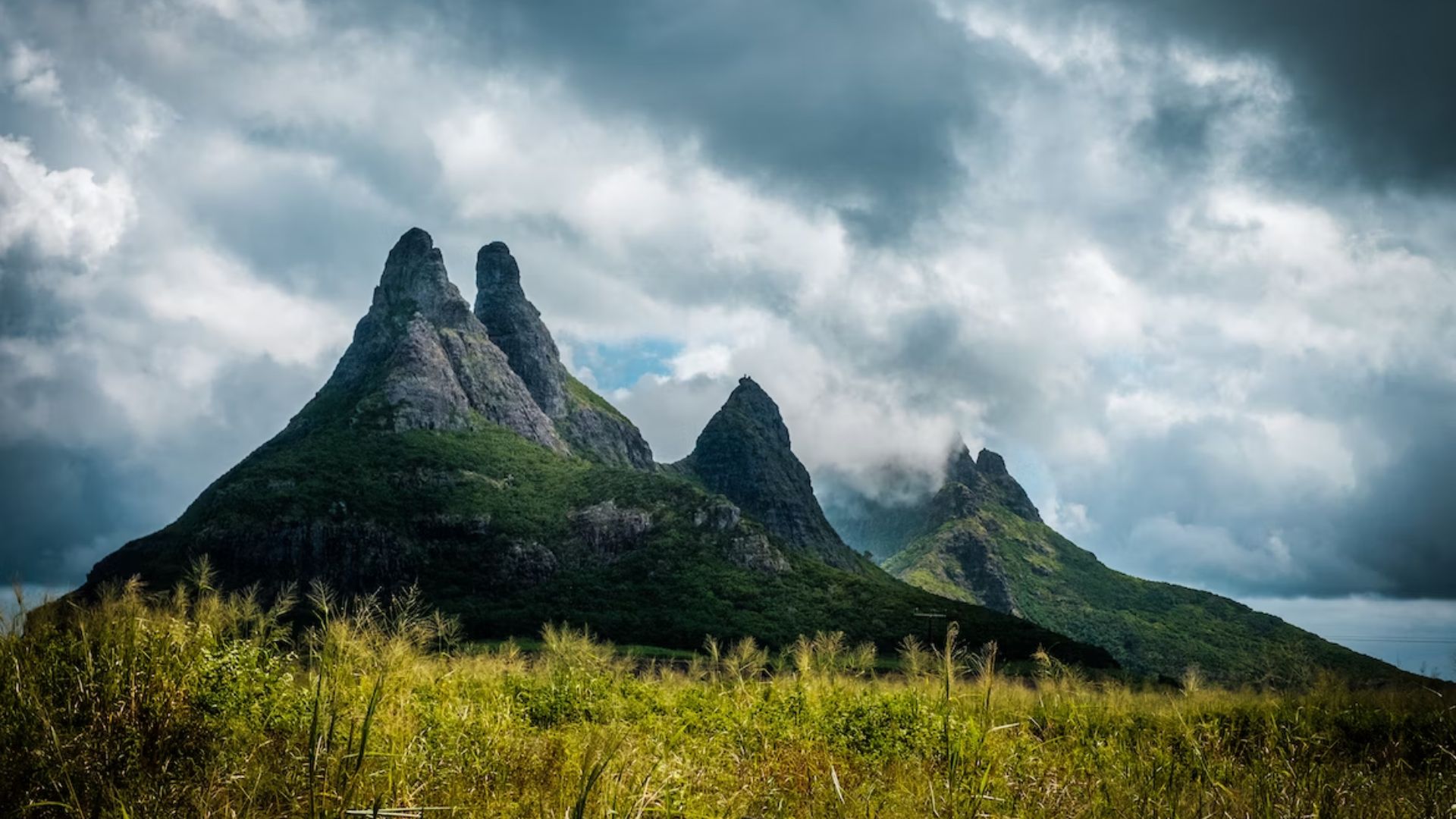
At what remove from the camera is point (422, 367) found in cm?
15525

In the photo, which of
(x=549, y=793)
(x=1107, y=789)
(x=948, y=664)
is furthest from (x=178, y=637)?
(x=1107, y=789)

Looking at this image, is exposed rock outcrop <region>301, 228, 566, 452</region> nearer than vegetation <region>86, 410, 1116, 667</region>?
No

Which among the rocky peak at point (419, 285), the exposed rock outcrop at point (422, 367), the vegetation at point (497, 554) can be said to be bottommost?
the vegetation at point (497, 554)

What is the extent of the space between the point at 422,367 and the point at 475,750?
16282 cm

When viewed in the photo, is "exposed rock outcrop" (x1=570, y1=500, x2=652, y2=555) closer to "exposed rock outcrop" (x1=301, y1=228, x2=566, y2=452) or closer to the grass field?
"exposed rock outcrop" (x1=301, y1=228, x2=566, y2=452)

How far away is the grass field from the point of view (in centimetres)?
450

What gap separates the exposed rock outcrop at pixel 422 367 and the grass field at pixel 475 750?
488 feet

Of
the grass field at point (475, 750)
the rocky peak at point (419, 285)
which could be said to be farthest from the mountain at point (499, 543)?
the grass field at point (475, 750)

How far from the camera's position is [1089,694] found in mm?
15586

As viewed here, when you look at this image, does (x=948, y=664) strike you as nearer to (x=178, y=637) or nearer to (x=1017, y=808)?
(x=1017, y=808)

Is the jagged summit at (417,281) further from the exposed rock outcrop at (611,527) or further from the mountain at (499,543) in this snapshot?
the exposed rock outcrop at (611,527)

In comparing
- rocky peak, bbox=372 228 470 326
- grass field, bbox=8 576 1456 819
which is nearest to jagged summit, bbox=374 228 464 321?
rocky peak, bbox=372 228 470 326

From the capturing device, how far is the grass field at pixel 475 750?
450cm

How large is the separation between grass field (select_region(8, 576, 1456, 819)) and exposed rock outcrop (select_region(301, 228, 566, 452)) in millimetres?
148735
